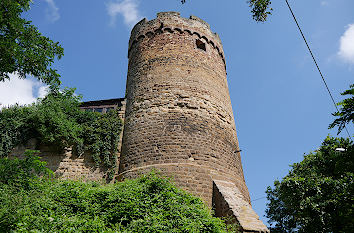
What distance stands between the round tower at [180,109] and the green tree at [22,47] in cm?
336

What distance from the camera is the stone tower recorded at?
7.77m

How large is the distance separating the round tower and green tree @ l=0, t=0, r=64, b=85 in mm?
3358

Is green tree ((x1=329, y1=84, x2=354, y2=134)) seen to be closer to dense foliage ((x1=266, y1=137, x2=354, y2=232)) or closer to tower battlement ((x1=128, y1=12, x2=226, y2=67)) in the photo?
dense foliage ((x1=266, y1=137, x2=354, y2=232))

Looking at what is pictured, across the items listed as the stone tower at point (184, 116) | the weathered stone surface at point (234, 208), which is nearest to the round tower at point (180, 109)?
the stone tower at point (184, 116)

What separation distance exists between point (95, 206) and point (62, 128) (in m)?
4.11

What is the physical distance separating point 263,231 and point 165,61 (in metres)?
7.02

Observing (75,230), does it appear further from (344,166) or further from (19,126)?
(19,126)

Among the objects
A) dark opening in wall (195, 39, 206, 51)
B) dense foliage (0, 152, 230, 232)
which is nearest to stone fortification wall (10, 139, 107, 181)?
dense foliage (0, 152, 230, 232)

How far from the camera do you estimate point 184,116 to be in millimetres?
9086

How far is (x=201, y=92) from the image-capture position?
9852 mm

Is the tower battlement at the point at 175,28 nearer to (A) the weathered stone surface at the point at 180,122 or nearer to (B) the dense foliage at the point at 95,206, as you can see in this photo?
(A) the weathered stone surface at the point at 180,122

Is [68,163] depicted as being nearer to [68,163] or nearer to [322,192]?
[68,163]

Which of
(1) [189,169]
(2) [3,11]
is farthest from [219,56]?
(2) [3,11]

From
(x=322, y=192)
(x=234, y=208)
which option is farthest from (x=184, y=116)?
(x=322, y=192)
